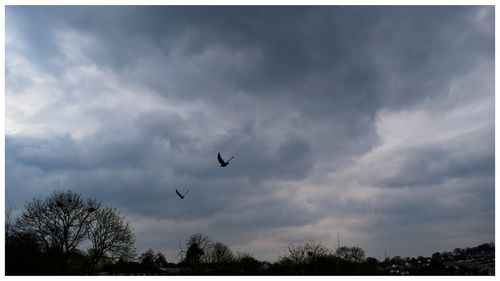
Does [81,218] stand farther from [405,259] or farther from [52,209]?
[405,259]

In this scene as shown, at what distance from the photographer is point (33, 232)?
133ft

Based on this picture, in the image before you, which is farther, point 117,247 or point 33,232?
point 117,247

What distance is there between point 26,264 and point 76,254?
1212 cm

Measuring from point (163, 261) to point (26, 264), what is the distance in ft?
163

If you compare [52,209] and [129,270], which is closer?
[52,209]

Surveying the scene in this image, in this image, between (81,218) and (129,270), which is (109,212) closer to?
(81,218)

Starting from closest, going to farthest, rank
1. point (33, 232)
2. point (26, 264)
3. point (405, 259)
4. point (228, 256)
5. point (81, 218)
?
point (26, 264) → point (33, 232) → point (81, 218) → point (405, 259) → point (228, 256)

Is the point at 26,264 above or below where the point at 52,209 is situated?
below

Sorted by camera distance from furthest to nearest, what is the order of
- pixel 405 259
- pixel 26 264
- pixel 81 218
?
1. pixel 405 259
2. pixel 81 218
3. pixel 26 264

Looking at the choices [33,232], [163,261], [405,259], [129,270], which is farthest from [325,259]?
[163,261]

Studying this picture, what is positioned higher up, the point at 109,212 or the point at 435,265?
the point at 109,212
